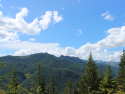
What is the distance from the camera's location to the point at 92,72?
15461 mm

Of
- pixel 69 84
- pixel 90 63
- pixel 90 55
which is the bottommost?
pixel 69 84

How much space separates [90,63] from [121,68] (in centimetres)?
2244

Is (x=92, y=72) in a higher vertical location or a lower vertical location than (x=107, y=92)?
higher

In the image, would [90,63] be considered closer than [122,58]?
Yes

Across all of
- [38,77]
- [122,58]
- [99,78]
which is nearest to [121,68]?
[122,58]

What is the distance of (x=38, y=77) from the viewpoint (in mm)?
24500

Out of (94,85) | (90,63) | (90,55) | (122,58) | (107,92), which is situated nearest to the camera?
(107,92)

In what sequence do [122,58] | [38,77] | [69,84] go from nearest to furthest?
[38,77]
[122,58]
[69,84]

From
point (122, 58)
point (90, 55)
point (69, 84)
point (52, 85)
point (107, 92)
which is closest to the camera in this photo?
point (107, 92)

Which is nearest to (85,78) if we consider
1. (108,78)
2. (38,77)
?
(108,78)

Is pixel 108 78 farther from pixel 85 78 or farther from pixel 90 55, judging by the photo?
pixel 90 55

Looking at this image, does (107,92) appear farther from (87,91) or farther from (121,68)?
(121,68)

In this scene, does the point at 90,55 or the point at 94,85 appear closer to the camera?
the point at 94,85

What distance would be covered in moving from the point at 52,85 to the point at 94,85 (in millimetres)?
32438
